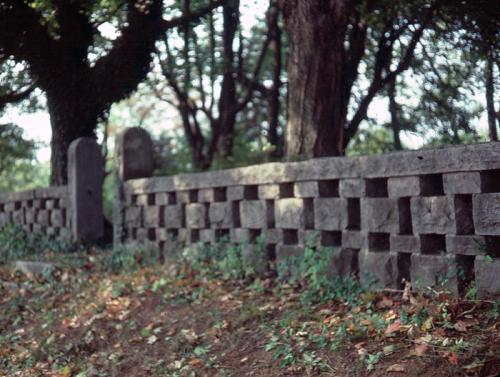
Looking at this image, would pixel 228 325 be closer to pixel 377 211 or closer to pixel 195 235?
pixel 377 211

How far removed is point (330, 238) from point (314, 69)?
2405 mm

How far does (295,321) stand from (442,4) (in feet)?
17.7

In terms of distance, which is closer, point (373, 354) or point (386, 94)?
point (373, 354)

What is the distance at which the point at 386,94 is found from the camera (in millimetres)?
11609

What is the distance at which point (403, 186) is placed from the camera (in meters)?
6.25

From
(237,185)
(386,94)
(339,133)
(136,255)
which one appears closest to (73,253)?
(136,255)

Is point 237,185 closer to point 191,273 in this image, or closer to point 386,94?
point 191,273

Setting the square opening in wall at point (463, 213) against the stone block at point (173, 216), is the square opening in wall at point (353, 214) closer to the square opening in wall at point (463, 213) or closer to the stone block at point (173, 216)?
the square opening in wall at point (463, 213)

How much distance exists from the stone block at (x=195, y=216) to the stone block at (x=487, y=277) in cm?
412

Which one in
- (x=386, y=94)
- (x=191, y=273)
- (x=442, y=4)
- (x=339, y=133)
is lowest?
(x=191, y=273)

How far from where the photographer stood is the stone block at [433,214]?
5838 mm

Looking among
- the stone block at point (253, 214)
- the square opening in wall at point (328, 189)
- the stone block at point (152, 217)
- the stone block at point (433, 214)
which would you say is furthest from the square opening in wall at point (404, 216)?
the stone block at point (152, 217)

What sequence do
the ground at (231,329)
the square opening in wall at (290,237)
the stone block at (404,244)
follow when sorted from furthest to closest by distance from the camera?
the square opening in wall at (290,237)
the stone block at (404,244)
the ground at (231,329)

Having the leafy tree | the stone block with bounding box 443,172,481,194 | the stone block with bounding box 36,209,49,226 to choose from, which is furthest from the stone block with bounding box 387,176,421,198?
the stone block with bounding box 36,209,49,226
